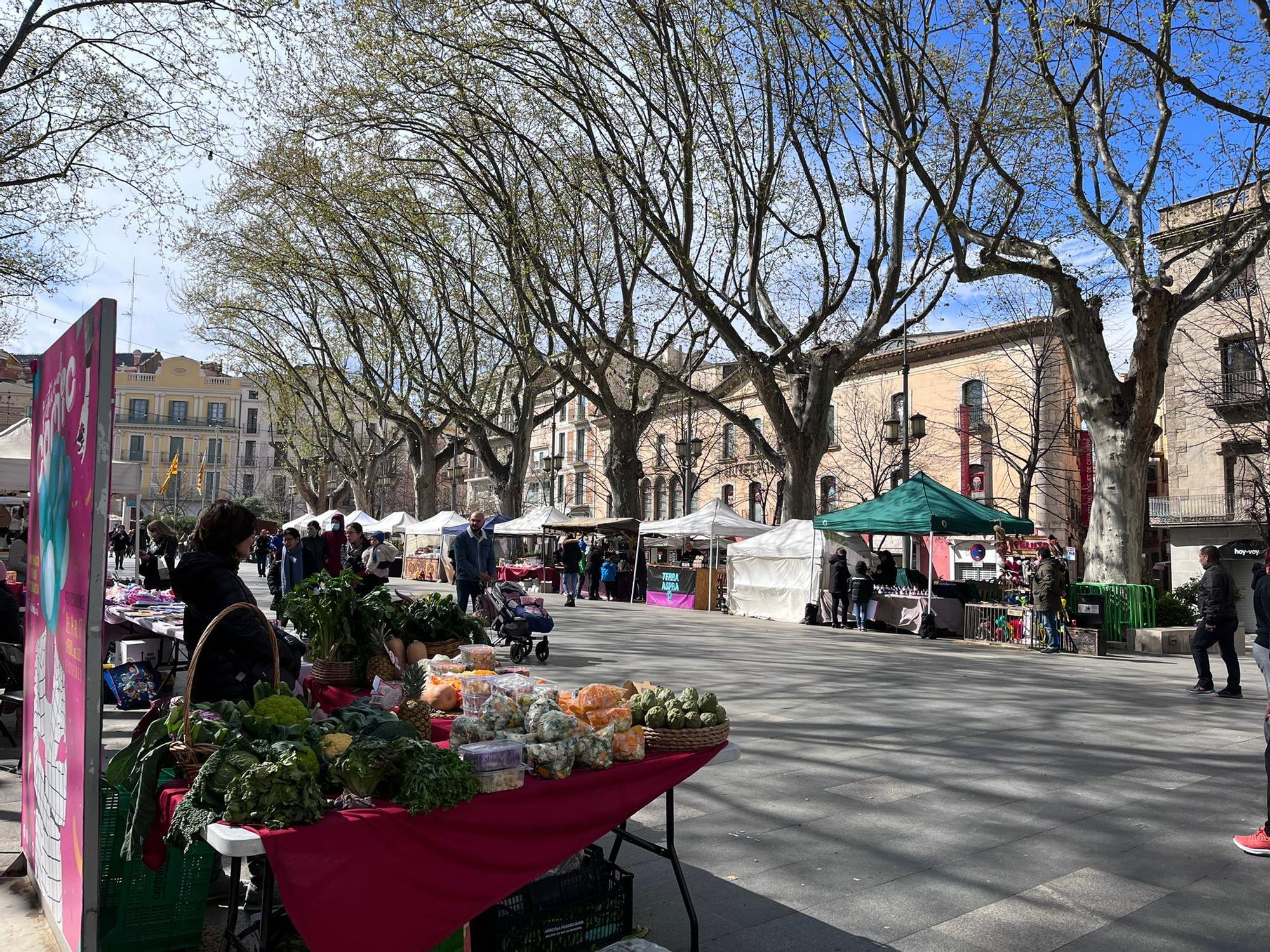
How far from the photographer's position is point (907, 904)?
4051 millimetres

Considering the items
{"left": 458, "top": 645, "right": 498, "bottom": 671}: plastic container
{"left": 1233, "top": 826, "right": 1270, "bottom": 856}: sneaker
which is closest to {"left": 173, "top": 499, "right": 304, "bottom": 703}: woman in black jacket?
{"left": 458, "top": 645, "right": 498, "bottom": 671}: plastic container

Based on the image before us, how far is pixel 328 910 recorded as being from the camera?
247 centimetres

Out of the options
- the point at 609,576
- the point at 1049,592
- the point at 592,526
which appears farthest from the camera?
the point at 592,526

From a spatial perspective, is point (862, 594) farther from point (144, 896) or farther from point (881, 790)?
point (144, 896)

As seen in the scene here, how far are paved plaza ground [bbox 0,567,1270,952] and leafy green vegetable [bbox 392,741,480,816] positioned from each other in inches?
56.2

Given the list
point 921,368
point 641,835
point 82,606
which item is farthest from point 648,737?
point 921,368

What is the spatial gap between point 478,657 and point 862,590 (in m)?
15.0

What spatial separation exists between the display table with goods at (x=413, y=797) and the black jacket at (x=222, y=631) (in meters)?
0.51

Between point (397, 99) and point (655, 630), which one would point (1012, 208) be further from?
point (397, 99)

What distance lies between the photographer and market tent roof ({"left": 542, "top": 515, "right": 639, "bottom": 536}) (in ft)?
84.4

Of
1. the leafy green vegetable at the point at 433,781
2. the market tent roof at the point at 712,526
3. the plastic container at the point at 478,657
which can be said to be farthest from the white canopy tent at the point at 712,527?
the leafy green vegetable at the point at 433,781

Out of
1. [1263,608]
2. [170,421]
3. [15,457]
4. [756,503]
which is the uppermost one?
[170,421]

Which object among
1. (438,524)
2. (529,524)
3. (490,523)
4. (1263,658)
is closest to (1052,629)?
(1263,658)

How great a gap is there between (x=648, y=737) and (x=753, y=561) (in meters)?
17.9
